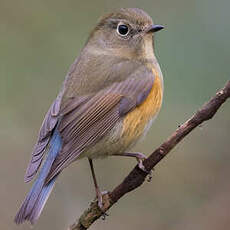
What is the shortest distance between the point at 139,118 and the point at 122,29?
1155 mm

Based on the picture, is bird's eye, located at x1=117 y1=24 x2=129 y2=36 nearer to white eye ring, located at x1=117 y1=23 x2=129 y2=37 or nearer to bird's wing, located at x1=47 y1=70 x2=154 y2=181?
white eye ring, located at x1=117 y1=23 x2=129 y2=37

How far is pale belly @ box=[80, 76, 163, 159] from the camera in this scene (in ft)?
16.3

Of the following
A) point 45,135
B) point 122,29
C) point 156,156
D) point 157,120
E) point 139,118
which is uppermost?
point 156,156

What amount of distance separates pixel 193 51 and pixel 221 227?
211 centimetres

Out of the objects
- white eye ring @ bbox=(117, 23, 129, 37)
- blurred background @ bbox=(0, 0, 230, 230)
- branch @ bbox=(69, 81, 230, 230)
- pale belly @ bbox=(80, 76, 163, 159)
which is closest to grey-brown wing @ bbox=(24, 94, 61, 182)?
pale belly @ bbox=(80, 76, 163, 159)

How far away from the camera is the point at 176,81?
21.1 feet

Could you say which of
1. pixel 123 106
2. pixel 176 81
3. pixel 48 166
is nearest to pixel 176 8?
pixel 176 81

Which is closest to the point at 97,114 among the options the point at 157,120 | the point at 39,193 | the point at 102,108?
the point at 102,108

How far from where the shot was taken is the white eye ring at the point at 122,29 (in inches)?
228

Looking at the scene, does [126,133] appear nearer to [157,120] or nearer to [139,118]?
[139,118]

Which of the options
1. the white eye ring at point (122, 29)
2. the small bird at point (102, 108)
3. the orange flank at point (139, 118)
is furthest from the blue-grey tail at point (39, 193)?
the white eye ring at point (122, 29)

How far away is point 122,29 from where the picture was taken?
5.84 meters

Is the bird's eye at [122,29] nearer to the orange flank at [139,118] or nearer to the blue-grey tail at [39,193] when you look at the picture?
the orange flank at [139,118]

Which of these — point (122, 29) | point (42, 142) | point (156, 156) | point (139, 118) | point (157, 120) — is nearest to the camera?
point (156, 156)
